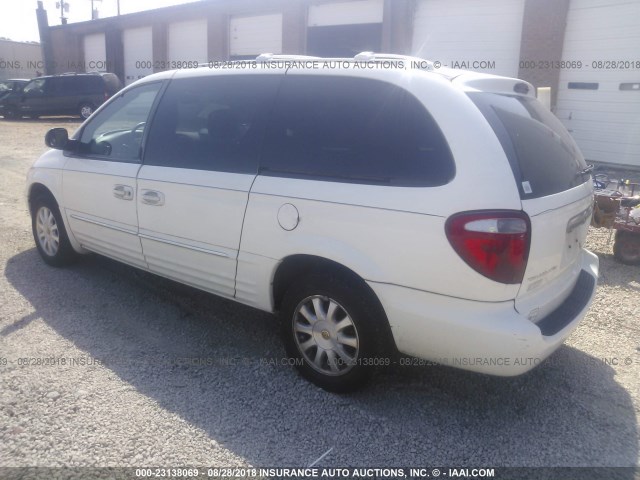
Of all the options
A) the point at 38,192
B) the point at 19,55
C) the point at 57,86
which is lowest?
the point at 38,192

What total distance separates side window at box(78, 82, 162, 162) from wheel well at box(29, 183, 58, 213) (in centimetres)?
67

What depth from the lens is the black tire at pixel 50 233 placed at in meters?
4.89

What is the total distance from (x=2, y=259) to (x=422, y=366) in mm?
4308

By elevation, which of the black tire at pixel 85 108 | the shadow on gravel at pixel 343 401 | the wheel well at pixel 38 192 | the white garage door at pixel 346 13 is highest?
the white garage door at pixel 346 13

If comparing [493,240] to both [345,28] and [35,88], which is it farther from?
[35,88]

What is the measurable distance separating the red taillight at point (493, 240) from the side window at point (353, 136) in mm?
249

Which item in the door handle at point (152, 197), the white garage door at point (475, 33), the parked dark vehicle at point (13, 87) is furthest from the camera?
the parked dark vehicle at point (13, 87)

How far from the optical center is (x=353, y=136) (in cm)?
295

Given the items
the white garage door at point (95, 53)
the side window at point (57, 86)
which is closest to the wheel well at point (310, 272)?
the side window at point (57, 86)

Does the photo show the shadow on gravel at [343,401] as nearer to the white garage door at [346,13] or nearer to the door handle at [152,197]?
the door handle at [152,197]

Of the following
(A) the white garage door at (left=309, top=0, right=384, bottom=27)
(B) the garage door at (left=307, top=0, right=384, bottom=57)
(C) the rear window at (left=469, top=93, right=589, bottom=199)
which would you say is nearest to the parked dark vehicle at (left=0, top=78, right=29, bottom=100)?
(B) the garage door at (left=307, top=0, right=384, bottom=57)

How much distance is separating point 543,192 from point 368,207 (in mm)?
870

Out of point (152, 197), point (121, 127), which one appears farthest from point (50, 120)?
Result: point (152, 197)

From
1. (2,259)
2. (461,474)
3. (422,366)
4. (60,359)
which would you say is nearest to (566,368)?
(422,366)
